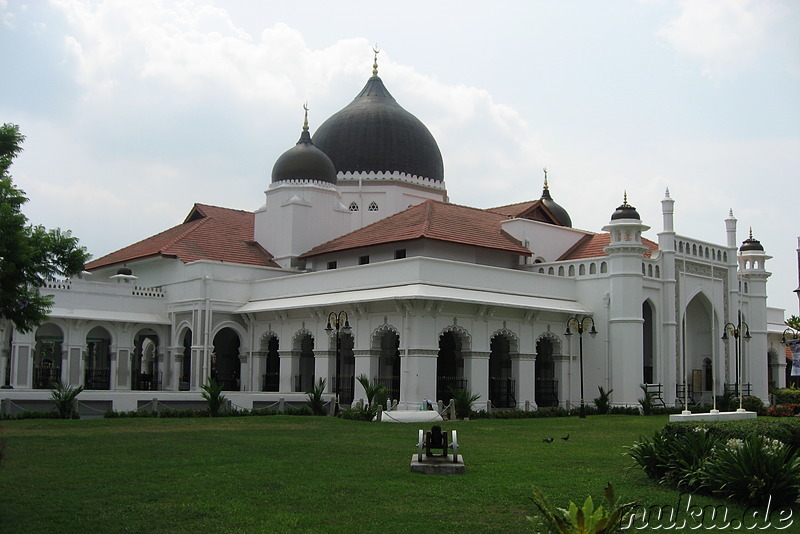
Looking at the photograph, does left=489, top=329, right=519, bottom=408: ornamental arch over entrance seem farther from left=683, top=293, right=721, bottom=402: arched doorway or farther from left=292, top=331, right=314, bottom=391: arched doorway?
left=683, top=293, right=721, bottom=402: arched doorway

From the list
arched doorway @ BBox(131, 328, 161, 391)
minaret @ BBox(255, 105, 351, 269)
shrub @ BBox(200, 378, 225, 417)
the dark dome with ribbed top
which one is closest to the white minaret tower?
the dark dome with ribbed top

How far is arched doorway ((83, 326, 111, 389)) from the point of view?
35.9 metres

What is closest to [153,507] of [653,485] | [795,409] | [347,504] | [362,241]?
[347,504]

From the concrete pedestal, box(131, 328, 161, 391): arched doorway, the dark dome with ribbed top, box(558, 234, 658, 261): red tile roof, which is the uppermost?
the dark dome with ribbed top

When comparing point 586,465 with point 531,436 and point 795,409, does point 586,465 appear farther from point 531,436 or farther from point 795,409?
point 795,409

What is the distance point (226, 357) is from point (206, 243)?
16.9 feet

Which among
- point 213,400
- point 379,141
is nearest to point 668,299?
point 379,141

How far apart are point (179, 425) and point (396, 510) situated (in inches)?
477

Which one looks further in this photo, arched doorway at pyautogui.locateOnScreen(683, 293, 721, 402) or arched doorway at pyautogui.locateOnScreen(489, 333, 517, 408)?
arched doorway at pyautogui.locateOnScreen(683, 293, 721, 402)

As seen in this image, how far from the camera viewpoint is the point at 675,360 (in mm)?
34375

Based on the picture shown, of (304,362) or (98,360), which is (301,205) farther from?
(98,360)

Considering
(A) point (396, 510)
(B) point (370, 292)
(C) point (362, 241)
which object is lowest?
(A) point (396, 510)

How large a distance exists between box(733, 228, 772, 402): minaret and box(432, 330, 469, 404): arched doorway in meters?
12.7

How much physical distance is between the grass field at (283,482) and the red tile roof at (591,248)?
17.1 m
